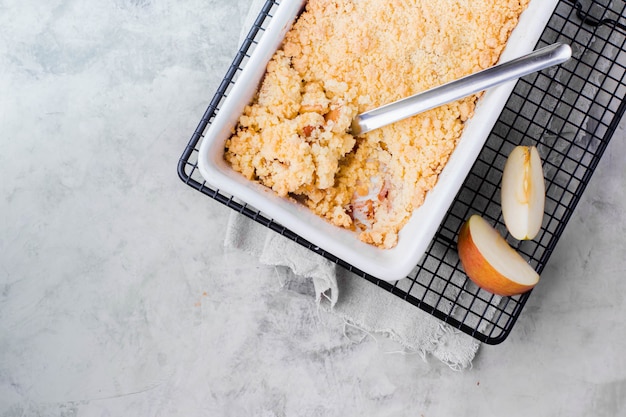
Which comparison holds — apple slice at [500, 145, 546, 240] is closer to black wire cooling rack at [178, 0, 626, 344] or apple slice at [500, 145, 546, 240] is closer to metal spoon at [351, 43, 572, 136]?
black wire cooling rack at [178, 0, 626, 344]

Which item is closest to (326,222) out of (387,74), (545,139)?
(387,74)

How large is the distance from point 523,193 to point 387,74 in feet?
1.11

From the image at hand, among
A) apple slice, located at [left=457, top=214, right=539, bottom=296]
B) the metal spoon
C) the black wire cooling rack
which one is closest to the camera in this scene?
the metal spoon

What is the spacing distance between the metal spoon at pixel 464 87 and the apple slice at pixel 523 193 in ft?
0.62

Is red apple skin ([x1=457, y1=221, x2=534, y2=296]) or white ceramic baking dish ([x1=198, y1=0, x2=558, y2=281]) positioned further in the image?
red apple skin ([x1=457, y1=221, x2=534, y2=296])

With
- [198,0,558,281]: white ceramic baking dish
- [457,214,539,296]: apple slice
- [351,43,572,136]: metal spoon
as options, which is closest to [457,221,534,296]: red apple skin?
[457,214,539,296]: apple slice

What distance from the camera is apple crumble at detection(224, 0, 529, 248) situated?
3.73 feet

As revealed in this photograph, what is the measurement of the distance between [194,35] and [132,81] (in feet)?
0.58

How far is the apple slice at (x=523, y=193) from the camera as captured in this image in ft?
3.84

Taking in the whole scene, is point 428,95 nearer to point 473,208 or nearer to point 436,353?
point 473,208

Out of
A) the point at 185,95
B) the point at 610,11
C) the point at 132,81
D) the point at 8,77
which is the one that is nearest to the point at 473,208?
the point at 610,11

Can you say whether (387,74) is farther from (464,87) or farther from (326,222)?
(326,222)

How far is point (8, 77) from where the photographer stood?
1.43 m

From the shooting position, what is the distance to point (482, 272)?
1172 mm
